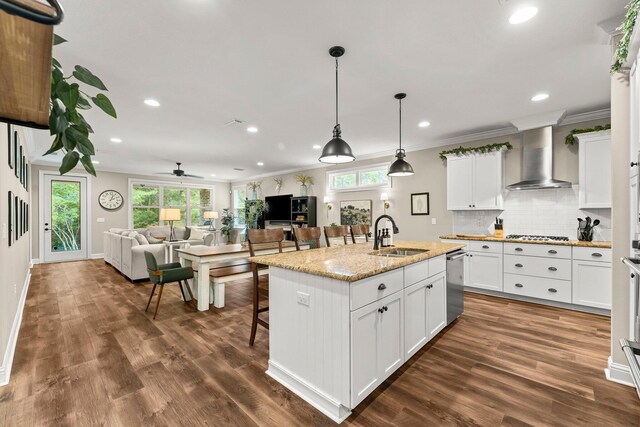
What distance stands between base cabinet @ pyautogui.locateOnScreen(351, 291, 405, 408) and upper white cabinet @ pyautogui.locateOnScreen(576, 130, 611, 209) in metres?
3.44

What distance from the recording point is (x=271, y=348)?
2.30 m

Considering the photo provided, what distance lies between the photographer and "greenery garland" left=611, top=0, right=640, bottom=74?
1.64m

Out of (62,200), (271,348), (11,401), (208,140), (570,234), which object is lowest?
(11,401)

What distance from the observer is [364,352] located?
1839mm

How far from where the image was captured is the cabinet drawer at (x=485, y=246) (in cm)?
422

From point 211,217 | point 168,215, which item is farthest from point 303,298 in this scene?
point 211,217

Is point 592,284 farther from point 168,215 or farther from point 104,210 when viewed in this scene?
point 104,210

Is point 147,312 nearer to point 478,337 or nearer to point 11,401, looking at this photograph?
point 11,401

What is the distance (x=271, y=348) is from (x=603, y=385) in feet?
8.36

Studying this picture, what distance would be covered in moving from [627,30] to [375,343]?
2.53 m

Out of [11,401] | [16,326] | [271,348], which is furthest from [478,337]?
[16,326]

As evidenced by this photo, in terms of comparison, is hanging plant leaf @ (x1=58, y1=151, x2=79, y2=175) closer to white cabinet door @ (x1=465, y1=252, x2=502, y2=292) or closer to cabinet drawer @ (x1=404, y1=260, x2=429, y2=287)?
cabinet drawer @ (x1=404, y1=260, x2=429, y2=287)

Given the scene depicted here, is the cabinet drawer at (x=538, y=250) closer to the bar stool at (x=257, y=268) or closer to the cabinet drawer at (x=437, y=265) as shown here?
the cabinet drawer at (x=437, y=265)

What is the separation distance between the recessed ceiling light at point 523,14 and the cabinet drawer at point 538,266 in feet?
10.2
